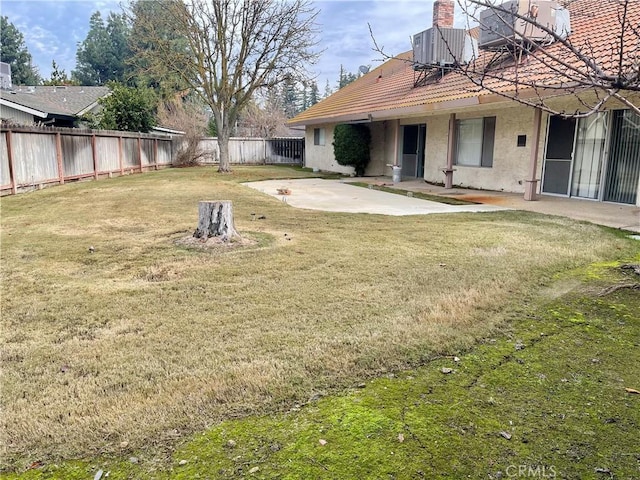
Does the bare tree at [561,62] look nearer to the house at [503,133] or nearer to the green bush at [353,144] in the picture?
the house at [503,133]

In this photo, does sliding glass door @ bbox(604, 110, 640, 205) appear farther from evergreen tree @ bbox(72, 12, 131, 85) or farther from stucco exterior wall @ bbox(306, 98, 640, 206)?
evergreen tree @ bbox(72, 12, 131, 85)

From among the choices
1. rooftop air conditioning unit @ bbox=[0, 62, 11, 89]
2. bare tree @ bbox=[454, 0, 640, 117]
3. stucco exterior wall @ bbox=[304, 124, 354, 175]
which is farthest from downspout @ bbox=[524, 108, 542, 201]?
rooftop air conditioning unit @ bbox=[0, 62, 11, 89]

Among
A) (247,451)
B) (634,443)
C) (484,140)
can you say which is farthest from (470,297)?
(484,140)

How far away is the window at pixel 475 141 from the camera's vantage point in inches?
504

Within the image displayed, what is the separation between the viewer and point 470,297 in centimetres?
403

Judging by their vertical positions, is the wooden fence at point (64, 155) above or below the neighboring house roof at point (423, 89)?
below

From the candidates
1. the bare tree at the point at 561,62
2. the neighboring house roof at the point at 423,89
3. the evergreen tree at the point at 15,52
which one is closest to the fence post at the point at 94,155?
the neighboring house roof at the point at 423,89

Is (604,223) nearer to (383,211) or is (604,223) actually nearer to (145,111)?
(383,211)

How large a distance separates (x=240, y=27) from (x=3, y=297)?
17983mm

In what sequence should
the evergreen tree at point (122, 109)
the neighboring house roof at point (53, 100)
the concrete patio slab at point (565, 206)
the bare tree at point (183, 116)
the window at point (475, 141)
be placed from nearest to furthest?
the concrete patio slab at point (565, 206) → the window at point (475, 141) → the neighboring house roof at point (53, 100) → the evergreen tree at point (122, 109) → the bare tree at point (183, 116)

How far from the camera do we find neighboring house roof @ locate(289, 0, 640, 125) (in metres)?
8.97

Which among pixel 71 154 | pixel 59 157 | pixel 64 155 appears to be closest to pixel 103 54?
pixel 71 154

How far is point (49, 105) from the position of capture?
22.7 metres

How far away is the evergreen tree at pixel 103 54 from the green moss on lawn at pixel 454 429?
5058 cm
